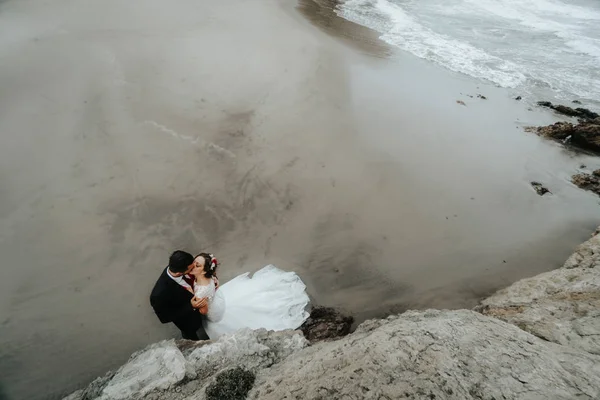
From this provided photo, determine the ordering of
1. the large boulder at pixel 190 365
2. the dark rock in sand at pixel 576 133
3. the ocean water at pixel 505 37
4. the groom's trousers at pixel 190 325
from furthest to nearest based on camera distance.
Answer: the ocean water at pixel 505 37, the dark rock in sand at pixel 576 133, the groom's trousers at pixel 190 325, the large boulder at pixel 190 365

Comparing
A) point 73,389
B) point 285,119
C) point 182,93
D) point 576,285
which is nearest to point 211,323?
point 73,389

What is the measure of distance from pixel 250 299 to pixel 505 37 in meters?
16.5

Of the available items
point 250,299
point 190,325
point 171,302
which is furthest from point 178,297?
point 250,299

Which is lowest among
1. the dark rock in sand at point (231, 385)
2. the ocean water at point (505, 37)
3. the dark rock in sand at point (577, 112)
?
the dark rock in sand at point (231, 385)

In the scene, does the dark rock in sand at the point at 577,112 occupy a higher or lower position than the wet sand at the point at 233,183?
higher

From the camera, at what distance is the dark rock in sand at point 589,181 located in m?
→ 6.97

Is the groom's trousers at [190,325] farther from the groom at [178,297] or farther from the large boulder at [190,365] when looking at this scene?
the large boulder at [190,365]

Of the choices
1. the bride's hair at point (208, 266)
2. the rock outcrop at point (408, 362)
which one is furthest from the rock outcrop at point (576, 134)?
the bride's hair at point (208, 266)

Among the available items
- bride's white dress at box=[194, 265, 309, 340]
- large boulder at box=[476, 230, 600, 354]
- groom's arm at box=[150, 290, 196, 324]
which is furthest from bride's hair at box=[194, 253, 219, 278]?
large boulder at box=[476, 230, 600, 354]

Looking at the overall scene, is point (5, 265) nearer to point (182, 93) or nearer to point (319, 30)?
point (182, 93)

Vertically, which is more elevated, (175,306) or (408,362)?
(408,362)

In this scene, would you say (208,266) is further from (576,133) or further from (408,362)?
(576,133)

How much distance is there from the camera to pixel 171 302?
3830mm

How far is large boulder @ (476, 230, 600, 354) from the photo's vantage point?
10.6 feet
